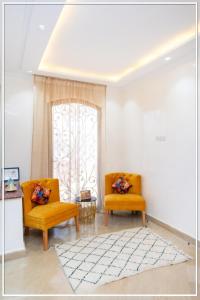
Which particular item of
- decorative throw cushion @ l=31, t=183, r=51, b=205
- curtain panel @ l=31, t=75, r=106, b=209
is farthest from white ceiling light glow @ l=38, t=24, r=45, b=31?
decorative throw cushion @ l=31, t=183, r=51, b=205

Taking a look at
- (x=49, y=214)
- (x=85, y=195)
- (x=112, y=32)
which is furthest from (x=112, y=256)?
(x=112, y=32)

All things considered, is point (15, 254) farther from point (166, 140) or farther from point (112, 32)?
point (112, 32)

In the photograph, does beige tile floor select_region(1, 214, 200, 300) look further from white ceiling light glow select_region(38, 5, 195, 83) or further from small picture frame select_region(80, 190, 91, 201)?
white ceiling light glow select_region(38, 5, 195, 83)

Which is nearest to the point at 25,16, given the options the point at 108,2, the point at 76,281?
the point at 108,2

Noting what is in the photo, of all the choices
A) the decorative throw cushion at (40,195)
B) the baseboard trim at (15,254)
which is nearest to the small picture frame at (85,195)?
the decorative throw cushion at (40,195)

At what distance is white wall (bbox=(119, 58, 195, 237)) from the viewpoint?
2.95 metres

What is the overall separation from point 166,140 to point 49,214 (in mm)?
2080

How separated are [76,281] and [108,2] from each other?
8.91 ft

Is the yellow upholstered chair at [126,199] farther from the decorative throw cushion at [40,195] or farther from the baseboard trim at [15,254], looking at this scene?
the baseboard trim at [15,254]

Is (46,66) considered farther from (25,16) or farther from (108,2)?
(108,2)

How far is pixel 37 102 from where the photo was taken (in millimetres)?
3705

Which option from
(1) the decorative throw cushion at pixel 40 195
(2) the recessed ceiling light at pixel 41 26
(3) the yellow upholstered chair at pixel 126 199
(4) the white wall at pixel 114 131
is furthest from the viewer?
(4) the white wall at pixel 114 131

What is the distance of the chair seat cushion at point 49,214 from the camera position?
9.04 ft

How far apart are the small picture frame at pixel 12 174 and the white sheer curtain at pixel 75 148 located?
0.68 metres
